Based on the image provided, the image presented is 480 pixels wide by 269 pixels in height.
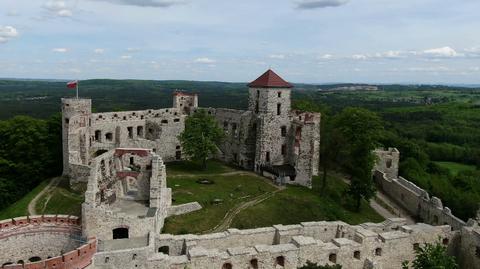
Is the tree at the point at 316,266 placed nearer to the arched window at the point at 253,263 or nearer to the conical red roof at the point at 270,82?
the arched window at the point at 253,263

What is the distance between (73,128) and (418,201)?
34.4m

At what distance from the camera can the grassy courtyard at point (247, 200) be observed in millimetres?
32812

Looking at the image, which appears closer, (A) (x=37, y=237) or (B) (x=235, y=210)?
(A) (x=37, y=237)

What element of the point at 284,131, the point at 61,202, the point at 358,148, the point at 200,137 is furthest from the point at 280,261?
the point at 358,148

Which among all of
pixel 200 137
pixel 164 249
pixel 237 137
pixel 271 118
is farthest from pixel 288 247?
pixel 237 137

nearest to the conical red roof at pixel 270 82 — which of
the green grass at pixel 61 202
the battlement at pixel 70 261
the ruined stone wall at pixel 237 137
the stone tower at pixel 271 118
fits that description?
the stone tower at pixel 271 118

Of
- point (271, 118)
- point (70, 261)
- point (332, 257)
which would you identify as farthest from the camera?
point (271, 118)

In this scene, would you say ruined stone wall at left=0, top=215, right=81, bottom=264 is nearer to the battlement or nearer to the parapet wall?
the battlement

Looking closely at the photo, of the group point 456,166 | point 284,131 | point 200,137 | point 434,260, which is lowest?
point 456,166

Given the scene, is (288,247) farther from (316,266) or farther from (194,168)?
(194,168)

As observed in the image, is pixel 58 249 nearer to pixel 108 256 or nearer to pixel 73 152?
pixel 108 256

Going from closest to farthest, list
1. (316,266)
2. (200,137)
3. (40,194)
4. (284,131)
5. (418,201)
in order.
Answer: (316,266), (40,194), (418,201), (200,137), (284,131)

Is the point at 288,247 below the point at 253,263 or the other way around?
the other way around

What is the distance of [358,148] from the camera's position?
46.4 meters
